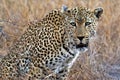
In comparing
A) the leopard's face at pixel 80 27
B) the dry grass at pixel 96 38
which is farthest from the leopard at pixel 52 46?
the dry grass at pixel 96 38

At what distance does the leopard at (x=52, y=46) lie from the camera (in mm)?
5719

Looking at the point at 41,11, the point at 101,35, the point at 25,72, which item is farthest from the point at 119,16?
the point at 25,72

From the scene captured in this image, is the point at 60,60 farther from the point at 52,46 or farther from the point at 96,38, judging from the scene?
the point at 96,38

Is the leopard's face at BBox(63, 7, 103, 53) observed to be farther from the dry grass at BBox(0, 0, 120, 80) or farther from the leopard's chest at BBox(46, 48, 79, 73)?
the dry grass at BBox(0, 0, 120, 80)

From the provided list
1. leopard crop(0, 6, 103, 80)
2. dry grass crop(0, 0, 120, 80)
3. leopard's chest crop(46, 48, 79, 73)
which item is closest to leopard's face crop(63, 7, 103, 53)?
leopard crop(0, 6, 103, 80)

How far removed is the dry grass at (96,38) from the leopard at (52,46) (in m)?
0.52

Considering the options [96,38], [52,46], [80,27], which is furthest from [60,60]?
[96,38]

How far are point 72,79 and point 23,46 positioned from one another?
2.73 ft

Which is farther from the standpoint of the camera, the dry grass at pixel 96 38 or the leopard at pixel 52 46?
the dry grass at pixel 96 38

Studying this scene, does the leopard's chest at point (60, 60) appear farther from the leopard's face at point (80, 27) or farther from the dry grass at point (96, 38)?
the dry grass at point (96, 38)

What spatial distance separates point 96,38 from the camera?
7066mm

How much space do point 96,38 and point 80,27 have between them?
142 centimetres

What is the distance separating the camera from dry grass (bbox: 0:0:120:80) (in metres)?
6.66

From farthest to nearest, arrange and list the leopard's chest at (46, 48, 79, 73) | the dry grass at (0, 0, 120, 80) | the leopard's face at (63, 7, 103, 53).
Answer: the dry grass at (0, 0, 120, 80), the leopard's chest at (46, 48, 79, 73), the leopard's face at (63, 7, 103, 53)
